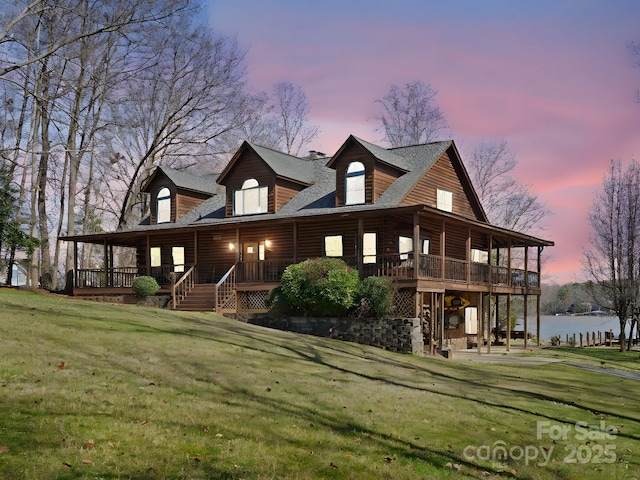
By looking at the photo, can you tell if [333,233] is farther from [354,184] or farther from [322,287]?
[322,287]

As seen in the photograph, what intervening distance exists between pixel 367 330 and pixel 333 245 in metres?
7.93

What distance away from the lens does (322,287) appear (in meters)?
25.0

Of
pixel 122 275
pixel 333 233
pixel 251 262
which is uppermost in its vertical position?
pixel 333 233

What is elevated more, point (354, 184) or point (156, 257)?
point (354, 184)

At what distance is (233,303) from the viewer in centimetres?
3030

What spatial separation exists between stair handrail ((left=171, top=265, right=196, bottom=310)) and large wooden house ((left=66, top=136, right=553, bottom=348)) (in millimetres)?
104

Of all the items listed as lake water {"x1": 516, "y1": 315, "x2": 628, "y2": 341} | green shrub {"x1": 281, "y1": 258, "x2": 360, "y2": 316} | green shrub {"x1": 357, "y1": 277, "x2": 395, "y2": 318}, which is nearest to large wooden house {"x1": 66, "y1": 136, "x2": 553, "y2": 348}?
green shrub {"x1": 357, "y1": 277, "x2": 395, "y2": 318}

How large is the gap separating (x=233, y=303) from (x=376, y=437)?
829 inches

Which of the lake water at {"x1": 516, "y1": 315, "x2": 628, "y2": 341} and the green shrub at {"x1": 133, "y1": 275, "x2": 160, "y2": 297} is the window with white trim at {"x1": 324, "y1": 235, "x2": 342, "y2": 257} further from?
the lake water at {"x1": 516, "y1": 315, "x2": 628, "y2": 341}

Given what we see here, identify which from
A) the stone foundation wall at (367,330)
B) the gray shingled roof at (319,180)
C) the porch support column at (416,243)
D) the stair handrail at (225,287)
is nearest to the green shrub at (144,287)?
the stair handrail at (225,287)

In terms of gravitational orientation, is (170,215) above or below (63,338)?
above

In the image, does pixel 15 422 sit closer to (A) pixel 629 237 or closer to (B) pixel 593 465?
(B) pixel 593 465

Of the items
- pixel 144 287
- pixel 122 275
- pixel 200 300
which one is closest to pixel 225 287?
pixel 200 300

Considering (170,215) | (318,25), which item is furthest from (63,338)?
(170,215)
